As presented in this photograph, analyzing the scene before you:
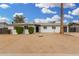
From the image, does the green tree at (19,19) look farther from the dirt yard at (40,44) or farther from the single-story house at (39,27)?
the dirt yard at (40,44)

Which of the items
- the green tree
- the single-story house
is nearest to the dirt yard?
the single-story house

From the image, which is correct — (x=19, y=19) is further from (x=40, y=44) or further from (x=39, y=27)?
(x=40, y=44)

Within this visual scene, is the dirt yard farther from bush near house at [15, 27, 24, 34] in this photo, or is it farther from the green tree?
the green tree

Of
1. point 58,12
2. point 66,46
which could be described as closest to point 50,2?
point 58,12

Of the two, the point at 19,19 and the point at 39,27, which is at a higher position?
the point at 19,19

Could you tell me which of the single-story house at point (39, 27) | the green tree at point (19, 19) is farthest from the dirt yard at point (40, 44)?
the green tree at point (19, 19)

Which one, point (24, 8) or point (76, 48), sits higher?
point (24, 8)

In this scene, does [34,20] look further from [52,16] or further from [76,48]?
[76,48]

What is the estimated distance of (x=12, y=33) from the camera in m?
7.91

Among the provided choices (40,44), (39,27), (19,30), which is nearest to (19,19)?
(19,30)

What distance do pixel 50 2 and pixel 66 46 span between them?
0.76 metres

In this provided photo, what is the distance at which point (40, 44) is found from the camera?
312 inches

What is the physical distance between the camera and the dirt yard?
787 cm

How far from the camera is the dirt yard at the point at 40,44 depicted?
787cm
